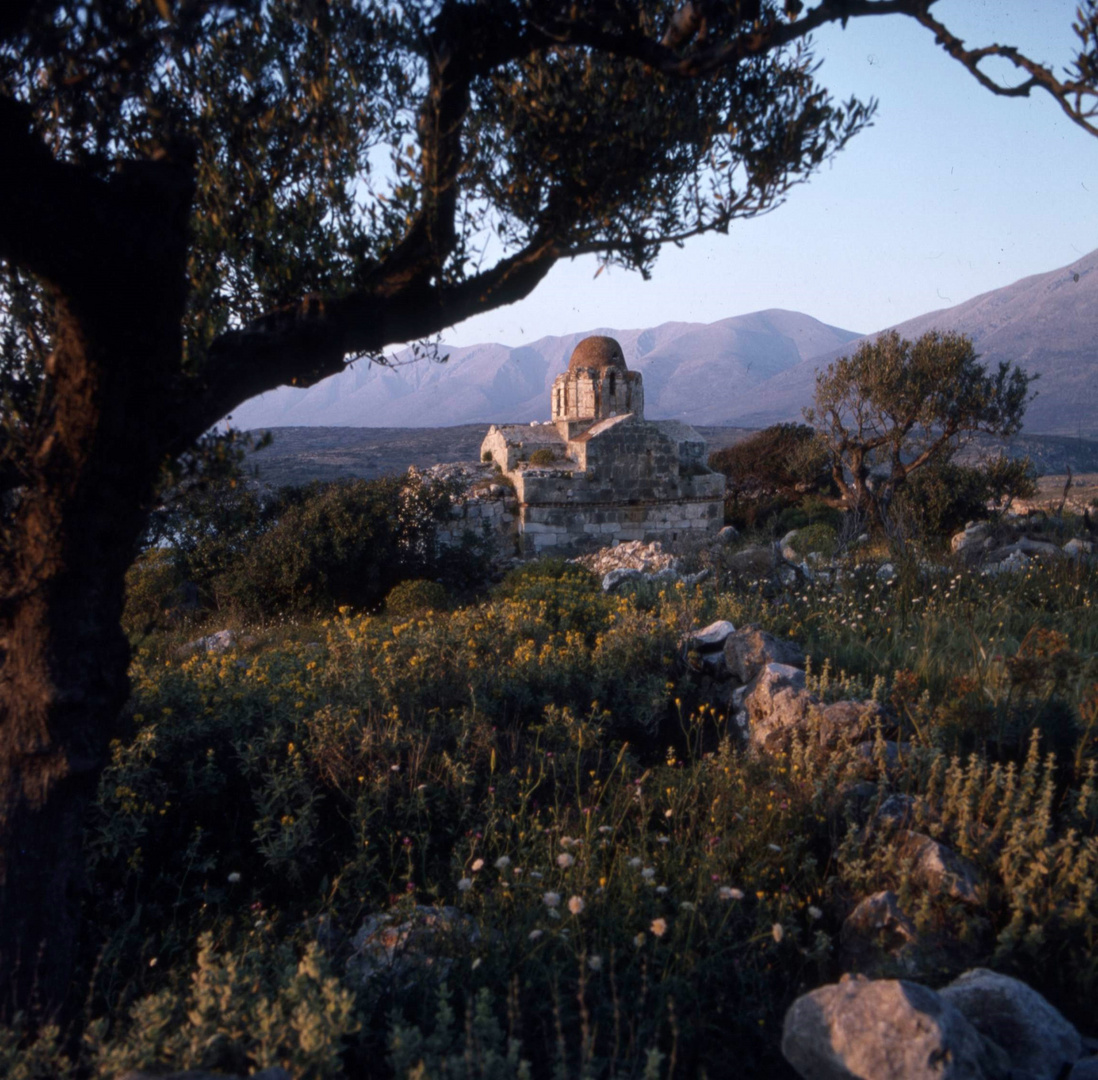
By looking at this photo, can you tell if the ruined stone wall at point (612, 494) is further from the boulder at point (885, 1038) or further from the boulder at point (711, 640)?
the boulder at point (885, 1038)

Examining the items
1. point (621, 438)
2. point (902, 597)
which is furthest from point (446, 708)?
point (621, 438)

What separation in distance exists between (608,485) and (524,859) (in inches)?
661

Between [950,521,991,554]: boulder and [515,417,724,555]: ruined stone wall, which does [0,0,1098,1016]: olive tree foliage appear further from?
[515,417,724,555]: ruined stone wall

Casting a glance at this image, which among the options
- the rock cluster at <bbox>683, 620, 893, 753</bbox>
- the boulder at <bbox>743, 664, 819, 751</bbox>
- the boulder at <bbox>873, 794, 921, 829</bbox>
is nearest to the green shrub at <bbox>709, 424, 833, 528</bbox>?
the rock cluster at <bbox>683, 620, 893, 753</bbox>

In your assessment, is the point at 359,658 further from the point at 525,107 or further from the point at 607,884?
the point at 525,107

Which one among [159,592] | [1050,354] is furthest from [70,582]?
[1050,354]

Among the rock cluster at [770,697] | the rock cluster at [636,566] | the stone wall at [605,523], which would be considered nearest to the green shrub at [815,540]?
the rock cluster at [636,566]

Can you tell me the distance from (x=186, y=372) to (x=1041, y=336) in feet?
671

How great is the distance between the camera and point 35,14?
102 inches

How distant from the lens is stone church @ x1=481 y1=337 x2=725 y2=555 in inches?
784

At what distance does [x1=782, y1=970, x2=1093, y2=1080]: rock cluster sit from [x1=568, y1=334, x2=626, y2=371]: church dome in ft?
77.0

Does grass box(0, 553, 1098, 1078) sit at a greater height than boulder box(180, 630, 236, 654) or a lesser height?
greater

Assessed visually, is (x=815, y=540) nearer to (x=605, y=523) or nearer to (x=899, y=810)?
(x=605, y=523)

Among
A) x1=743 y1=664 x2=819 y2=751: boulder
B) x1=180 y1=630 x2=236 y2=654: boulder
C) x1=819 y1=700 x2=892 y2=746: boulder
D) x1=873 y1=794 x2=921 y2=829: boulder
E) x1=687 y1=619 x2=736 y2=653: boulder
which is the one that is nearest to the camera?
x1=873 y1=794 x2=921 y2=829: boulder
